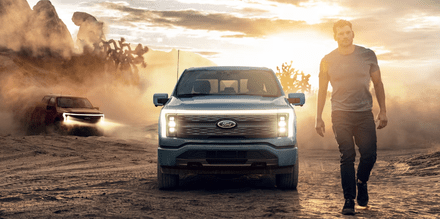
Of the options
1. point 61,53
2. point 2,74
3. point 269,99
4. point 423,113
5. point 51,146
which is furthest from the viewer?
point 61,53

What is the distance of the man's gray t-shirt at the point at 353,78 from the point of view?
5.16 meters

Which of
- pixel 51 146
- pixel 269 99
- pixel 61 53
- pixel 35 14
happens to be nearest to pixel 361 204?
pixel 269 99

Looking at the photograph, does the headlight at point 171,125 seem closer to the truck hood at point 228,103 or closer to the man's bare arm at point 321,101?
the truck hood at point 228,103

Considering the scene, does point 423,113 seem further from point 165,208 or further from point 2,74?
point 2,74

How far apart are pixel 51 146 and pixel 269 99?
951cm

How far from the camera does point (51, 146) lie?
46.2ft

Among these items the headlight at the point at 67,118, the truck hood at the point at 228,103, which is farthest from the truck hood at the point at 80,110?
the truck hood at the point at 228,103

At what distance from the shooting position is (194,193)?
6.59 meters

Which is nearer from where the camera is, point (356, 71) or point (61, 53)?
point (356, 71)

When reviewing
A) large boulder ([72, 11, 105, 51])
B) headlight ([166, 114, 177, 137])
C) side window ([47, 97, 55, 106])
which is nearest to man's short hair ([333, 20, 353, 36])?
headlight ([166, 114, 177, 137])

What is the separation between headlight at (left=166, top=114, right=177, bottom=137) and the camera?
20.6ft

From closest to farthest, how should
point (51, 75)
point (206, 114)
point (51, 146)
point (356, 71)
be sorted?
point (356, 71) → point (206, 114) → point (51, 146) → point (51, 75)

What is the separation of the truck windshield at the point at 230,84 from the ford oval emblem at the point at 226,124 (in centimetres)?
109

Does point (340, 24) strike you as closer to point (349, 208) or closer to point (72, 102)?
point (349, 208)
